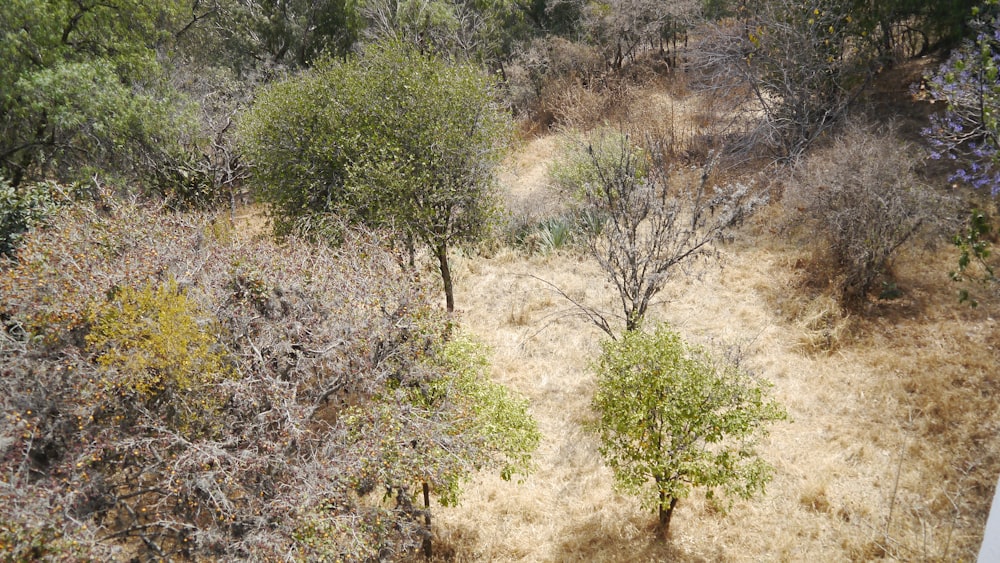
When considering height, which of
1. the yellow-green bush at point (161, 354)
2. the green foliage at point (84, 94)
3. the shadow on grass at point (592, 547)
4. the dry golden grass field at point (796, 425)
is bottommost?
the shadow on grass at point (592, 547)

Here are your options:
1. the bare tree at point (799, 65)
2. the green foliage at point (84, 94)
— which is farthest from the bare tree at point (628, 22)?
the green foliage at point (84, 94)

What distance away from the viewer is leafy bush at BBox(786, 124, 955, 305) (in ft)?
30.6

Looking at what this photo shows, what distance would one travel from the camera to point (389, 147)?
9148mm

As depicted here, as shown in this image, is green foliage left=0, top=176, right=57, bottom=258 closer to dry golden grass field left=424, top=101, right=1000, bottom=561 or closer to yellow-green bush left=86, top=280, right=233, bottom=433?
yellow-green bush left=86, top=280, right=233, bottom=433

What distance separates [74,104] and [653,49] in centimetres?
2028

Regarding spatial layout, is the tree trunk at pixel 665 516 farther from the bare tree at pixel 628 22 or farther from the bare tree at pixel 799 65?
the bare tree at pixel 628 22

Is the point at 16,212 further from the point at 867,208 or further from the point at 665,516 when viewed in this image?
the point at 867,208

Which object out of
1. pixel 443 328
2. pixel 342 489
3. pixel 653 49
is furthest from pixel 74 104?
pixel 653 49

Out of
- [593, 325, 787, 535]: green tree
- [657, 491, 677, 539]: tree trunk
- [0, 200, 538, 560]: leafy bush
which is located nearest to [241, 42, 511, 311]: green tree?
[0, 200, 538, 560]: leafy bush

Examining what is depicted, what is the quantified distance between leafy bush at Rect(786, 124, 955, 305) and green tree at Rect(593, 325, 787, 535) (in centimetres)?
527

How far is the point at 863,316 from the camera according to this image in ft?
31.4

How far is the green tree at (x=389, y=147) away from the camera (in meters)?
9.25

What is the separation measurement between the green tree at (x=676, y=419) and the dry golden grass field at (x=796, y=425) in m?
0.62

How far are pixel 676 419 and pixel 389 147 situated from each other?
20.0 feet
